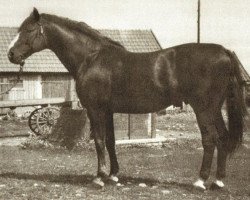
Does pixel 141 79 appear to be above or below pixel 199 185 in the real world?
above

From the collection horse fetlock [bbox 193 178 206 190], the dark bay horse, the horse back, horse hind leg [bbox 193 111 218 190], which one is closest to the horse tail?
the dark bay horse

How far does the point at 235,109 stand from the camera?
7180mm

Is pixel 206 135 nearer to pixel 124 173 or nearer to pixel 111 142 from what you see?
pixel 111 142

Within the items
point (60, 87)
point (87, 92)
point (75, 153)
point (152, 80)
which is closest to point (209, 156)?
point (152, 80)

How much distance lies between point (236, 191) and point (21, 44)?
13.8ft

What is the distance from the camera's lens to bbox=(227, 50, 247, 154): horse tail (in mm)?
7070

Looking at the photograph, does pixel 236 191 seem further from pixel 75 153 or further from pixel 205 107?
pixel 75 153

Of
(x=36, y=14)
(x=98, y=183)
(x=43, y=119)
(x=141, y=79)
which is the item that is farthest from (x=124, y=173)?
(x=43, y=119)

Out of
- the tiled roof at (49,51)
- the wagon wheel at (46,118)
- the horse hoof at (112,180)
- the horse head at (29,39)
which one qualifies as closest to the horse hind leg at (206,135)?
the horse hoof at (112,180)

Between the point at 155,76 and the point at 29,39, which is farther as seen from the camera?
the point at 29,39

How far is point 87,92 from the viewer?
7.24 m

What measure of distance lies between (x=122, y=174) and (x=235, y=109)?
251 centimetres


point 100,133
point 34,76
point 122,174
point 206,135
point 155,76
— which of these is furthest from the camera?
point 34,76

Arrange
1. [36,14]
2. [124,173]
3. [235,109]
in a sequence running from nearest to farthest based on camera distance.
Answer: [235,109]
[36,14]
[124,173]
